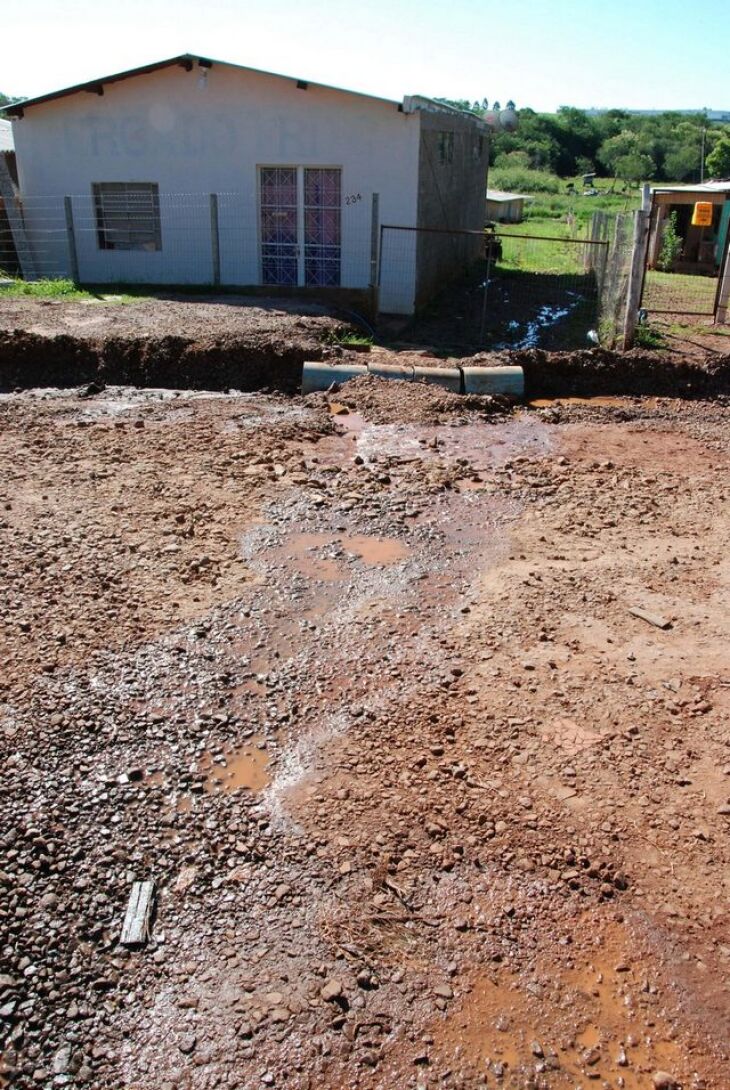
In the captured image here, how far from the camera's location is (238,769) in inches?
178

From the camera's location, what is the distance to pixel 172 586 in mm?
6266

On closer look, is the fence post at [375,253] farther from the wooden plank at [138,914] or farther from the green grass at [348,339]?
the wooden plank at [138,914]

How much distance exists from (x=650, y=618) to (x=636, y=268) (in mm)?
8299

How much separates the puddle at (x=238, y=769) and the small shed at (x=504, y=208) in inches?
1354

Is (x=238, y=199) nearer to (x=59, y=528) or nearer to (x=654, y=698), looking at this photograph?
(x=59, y=528)

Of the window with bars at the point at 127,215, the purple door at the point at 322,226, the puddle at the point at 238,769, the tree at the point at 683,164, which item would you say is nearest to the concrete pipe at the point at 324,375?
the purple door at the point at 322,226

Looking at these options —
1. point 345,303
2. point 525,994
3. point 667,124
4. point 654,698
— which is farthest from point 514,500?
point 667,124

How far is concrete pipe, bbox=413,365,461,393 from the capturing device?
11.2m

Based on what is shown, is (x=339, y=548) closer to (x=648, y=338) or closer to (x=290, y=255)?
(x=648, y=338)

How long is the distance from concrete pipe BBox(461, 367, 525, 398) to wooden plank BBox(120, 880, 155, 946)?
8469mm

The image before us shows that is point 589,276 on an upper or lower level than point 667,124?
lower

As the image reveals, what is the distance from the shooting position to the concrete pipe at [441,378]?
11234 mm

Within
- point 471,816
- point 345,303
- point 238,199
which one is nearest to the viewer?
point 471,816

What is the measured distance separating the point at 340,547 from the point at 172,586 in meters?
1.41
